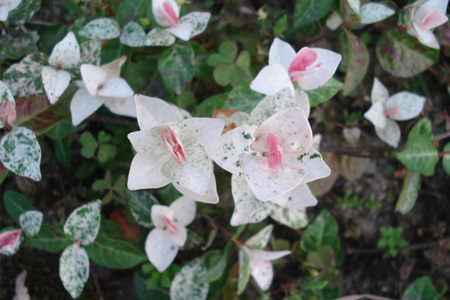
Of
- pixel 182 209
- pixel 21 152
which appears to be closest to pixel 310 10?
pixel 182 209

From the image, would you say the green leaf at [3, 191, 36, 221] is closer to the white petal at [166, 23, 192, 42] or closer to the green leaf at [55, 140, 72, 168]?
the green leaf at [55, 140, 72, 168]

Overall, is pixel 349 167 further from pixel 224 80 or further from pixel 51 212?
pixel 51 212

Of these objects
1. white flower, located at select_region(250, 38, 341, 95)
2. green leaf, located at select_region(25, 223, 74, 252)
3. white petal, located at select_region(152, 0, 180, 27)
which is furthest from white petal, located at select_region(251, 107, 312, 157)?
green leaf, located at select_region(25, 223, 74, 252)

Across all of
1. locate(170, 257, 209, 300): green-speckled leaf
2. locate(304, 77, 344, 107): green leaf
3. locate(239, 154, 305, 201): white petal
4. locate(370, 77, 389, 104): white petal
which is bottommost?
locate(170, 257, 209, 300): green-speckled leaf

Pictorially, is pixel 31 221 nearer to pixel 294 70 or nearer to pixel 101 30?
pixel 101 30

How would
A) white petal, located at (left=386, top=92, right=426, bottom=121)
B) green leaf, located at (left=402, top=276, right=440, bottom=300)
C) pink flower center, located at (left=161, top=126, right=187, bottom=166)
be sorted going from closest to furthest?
pink flower center, located at (left=161, top=126, right=187, bottom=166), white petal, located at (left=386, top=92, right=426, bottom=121), green leaf, located at (left=402, top=276, right=440, bottom=300)

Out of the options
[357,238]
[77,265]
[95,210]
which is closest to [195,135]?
[95,210]

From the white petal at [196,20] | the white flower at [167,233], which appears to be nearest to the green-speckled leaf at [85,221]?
the white flower at [167,233]
